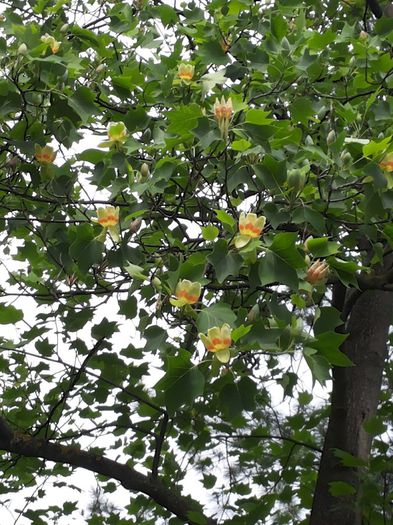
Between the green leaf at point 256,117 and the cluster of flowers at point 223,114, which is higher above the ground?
the green leaf at point 256,117

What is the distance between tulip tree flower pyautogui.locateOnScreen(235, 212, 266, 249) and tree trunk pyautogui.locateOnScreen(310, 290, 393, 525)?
143cm

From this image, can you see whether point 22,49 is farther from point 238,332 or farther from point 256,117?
point 238,332

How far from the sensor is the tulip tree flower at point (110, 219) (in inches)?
77.0

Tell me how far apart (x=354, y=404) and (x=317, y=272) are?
1679 millimetres

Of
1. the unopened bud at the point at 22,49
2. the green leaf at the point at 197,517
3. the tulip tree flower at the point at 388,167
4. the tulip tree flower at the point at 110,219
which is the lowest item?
the green leaf at the point at 197,517

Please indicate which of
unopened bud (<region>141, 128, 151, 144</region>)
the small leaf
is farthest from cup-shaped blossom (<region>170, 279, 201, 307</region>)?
unopened bud (<region>141, 128, 151, 144</region>)

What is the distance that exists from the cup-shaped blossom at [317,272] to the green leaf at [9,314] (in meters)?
1.43

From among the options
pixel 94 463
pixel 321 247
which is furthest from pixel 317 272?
pixel 94 463

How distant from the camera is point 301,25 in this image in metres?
2.63

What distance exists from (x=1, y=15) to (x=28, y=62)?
82cm

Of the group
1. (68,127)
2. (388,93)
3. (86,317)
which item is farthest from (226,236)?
(388,93)

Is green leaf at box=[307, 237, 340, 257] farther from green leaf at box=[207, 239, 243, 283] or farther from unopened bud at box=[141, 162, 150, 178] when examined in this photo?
unopened bud at box=[141, 162, 150, 178]

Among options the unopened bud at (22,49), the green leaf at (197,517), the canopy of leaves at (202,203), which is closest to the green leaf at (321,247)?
the canopy of leaves at (202,203)

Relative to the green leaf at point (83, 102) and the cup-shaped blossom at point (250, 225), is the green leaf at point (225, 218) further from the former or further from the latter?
the green leaf at point (83, 102)
